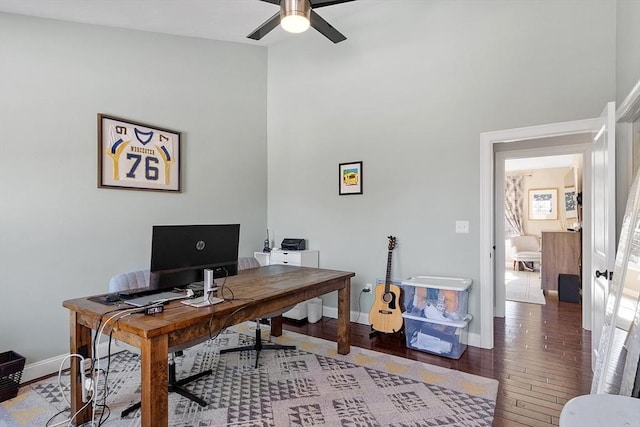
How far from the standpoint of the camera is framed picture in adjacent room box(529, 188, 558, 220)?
764 cm

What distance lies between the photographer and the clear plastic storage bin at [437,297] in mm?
2896

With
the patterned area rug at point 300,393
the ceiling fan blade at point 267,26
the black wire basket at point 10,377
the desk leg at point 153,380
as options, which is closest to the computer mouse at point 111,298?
the desk leg at point 153,380

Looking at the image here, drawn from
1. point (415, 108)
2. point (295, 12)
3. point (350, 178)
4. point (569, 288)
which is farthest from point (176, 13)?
point (569, 288)

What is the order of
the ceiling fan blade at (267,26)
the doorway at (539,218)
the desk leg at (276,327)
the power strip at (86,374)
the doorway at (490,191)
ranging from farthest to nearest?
the doorway at (539,218) < the desk leg at (276,327) < the doorway at (490,191) < the ceiling fan blade at (267,26) < the power strip at (86,374)

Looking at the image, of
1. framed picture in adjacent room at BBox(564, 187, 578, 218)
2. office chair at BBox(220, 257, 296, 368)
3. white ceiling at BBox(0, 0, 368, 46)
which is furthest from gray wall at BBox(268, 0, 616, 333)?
framed picture in adjacent room at BBox(564, 187, 578, 218)

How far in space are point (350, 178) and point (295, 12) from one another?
2036 millimetres

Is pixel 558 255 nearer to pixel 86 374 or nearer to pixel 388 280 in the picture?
pixel 388 280

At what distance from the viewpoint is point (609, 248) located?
2131 millimetres

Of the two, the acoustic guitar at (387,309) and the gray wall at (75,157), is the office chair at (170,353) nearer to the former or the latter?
the gray wall at (75,157)

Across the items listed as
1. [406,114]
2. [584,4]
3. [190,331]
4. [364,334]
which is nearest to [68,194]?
[190,331]

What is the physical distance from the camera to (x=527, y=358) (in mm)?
2852

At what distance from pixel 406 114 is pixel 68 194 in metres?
3.10

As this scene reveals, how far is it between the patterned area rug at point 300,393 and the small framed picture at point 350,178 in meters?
1.71

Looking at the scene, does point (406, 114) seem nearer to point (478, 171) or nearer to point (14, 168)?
point (478, 171)
